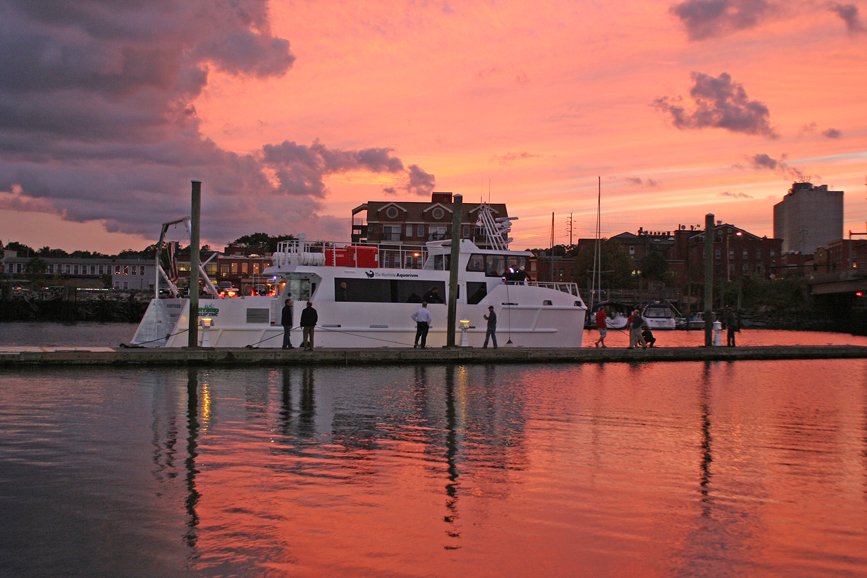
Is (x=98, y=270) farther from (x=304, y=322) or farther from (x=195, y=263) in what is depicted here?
(x=304, y=322)

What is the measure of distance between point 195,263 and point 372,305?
576 centimetres

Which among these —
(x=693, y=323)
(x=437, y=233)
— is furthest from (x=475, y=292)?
(x=437, y=233)

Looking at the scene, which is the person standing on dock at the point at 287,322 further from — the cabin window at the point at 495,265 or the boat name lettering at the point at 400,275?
the cabin window at the point at 495,265

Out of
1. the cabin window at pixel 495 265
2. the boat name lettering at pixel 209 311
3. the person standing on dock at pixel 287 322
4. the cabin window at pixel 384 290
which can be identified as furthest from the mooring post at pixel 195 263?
the cabin window at pixel 495 265

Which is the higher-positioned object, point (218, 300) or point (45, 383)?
point (218, 300)

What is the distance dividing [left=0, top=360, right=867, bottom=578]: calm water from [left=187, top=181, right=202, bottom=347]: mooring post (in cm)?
511

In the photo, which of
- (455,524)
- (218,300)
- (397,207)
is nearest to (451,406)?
(455,524)

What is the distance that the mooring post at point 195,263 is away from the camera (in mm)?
19109

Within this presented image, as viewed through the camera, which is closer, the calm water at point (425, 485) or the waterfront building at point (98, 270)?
the calm water at point (425, 485)

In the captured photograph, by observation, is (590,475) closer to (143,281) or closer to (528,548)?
(528,548)

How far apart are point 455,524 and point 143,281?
13764cm

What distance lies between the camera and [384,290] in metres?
22.5

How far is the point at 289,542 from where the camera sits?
19.1ft

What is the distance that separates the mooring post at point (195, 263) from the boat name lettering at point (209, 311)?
1447 millimetres
